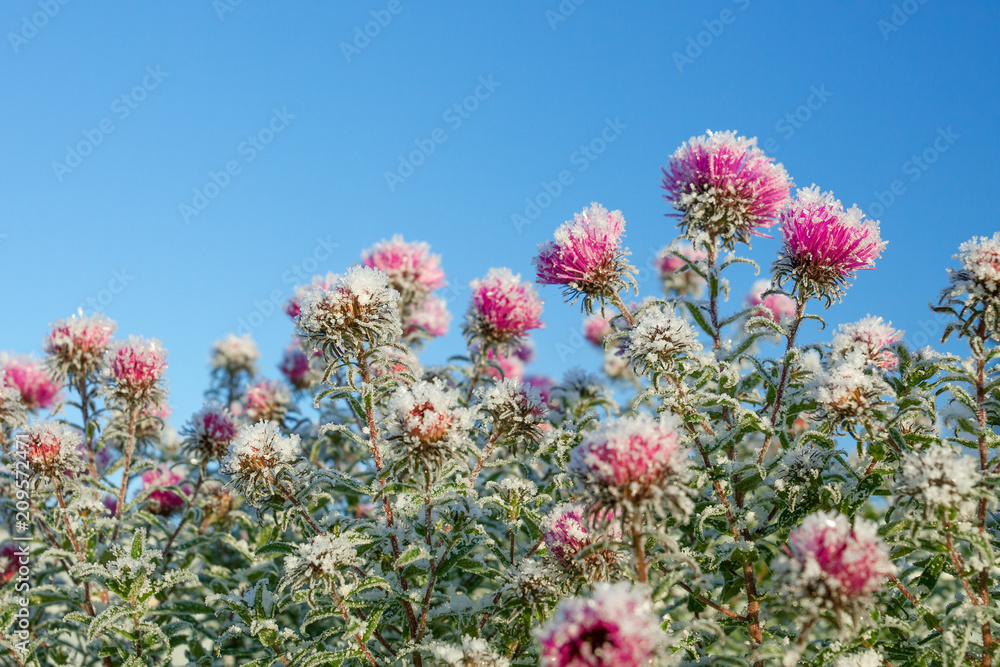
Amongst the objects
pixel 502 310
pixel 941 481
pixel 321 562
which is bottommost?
pixel 321 562

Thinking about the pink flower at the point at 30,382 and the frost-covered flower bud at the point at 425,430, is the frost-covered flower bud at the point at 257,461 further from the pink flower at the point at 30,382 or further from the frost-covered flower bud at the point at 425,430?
the pink flower at the point at 30,382

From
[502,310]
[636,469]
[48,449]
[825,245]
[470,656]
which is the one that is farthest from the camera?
[502,310]

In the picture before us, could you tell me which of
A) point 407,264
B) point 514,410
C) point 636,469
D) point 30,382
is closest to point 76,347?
point 30,382

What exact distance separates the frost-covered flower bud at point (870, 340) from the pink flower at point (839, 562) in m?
1.68

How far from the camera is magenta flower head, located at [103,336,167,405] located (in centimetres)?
460

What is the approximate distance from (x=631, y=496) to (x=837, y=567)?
2.04 ft

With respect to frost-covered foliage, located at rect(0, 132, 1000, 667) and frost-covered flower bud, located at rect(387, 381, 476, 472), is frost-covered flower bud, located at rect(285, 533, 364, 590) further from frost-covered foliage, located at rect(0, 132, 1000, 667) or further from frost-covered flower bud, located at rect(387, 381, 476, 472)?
frost-covered flower bud, located at rect(387, 381, 476, 472)

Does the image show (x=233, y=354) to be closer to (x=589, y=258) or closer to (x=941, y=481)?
(x=589, y=258)

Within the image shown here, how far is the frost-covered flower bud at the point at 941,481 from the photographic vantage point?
230 cm

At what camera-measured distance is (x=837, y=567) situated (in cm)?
196

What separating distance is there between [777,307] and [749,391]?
2979 mm

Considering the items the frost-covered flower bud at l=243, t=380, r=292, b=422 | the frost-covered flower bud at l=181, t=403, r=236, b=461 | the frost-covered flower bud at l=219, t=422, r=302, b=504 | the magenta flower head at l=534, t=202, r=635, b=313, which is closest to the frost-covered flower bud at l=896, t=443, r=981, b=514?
the magenta flower head at l=534, t=202, r=635, b=313

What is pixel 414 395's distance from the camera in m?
2.72

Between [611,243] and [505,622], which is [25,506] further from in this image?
[611,243]
